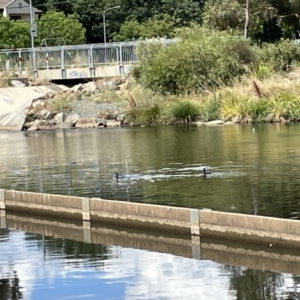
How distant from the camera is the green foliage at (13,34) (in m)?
88.6

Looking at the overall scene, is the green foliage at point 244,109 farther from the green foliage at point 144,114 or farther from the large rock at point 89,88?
the large rock at point 89,88

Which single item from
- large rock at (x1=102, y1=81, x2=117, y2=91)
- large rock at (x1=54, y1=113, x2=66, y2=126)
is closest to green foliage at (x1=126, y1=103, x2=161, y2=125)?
large rock at (x1=54, y1=113, x2=66, y2=126)

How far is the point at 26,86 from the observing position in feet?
206

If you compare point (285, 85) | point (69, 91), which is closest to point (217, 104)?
point (285, 85)

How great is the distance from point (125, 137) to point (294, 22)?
38.2 meters

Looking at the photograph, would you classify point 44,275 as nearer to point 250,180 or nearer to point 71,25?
point 250,180

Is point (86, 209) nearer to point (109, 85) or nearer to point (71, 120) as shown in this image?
point (71, 120)

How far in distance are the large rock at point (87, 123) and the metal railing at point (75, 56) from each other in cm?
1173

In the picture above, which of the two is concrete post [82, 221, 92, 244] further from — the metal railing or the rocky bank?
the metal railing

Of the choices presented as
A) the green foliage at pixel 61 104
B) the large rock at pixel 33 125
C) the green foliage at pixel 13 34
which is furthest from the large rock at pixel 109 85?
the green foliage at pixel 13 34

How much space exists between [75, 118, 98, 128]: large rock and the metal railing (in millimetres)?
11729

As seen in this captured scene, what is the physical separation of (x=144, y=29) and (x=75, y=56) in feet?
106

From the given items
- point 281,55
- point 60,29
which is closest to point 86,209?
point 281,55

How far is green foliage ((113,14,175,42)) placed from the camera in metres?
97.6
